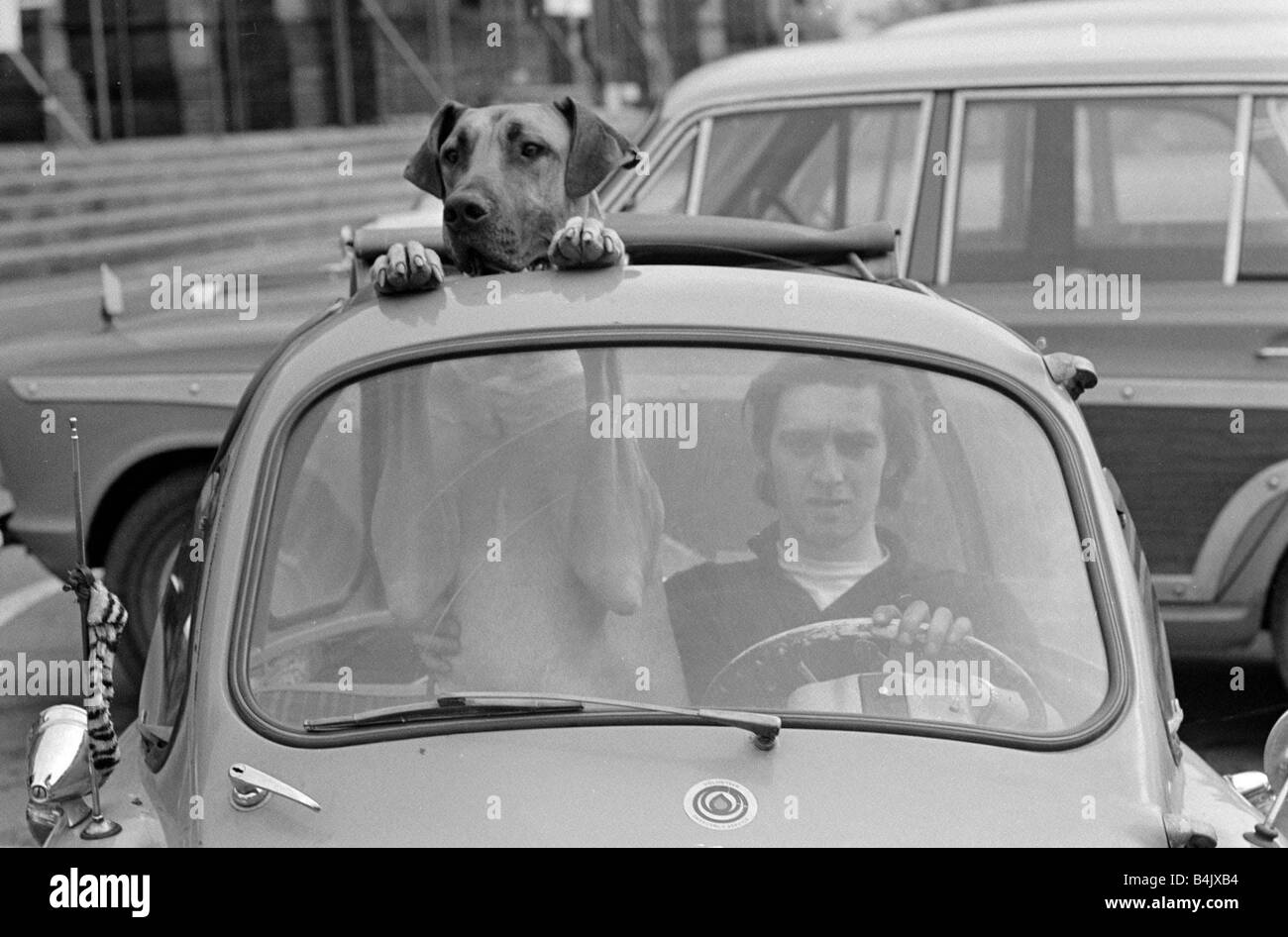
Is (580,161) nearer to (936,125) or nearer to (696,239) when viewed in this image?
(696,239)

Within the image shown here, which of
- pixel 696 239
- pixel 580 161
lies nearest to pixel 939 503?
pixel 580 161

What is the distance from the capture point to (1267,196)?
6.16m

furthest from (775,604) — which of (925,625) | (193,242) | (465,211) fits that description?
(193,242)

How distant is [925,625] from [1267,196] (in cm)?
391

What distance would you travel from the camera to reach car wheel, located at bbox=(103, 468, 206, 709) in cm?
632

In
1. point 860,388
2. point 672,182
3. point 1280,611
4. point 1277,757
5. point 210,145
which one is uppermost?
point 210,145

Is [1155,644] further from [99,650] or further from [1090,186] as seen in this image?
[1090,186]

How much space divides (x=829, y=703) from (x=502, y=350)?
78 centimetres
